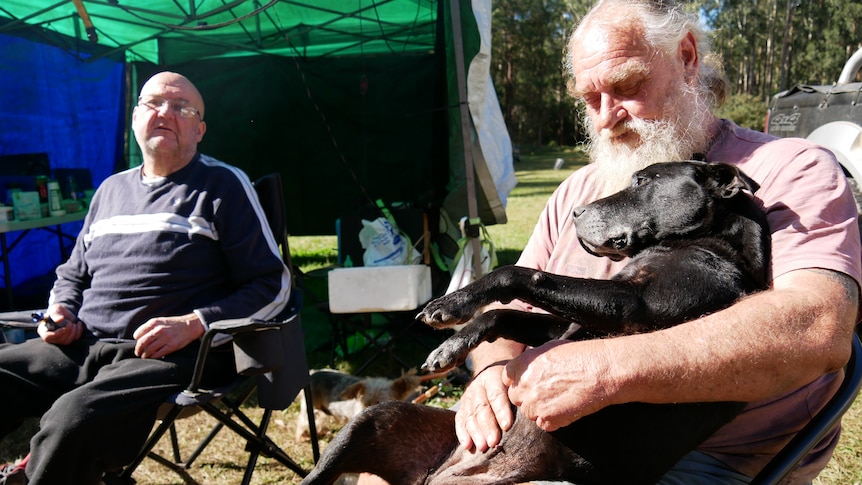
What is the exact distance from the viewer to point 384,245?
4.47 metres

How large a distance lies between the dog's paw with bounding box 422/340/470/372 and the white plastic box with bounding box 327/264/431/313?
2390mm

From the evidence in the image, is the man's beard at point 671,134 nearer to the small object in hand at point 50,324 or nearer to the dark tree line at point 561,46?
the small object in hand at point 50,324

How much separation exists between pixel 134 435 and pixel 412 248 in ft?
8.53

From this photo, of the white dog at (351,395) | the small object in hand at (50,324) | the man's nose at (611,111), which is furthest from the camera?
the white dog at (351,395)

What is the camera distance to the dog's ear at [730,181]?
1474mm

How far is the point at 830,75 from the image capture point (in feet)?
127

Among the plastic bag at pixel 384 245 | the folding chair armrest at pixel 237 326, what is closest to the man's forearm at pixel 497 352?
the folding chair armrest at pixel 237 326

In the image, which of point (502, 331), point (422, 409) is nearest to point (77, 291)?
point (422, 409)

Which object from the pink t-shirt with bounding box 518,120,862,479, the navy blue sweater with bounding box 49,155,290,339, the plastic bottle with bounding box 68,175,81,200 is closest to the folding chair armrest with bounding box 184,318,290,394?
the navy blue sweater with bounding box 49,155,290,339

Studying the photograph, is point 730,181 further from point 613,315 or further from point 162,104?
point 162,104

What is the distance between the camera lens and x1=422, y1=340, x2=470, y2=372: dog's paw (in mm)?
1554

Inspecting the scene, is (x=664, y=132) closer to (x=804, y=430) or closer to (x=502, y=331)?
(x=502, y=331)

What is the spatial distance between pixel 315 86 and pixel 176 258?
4.36 metres

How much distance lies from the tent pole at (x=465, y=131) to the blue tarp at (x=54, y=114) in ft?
12.7
